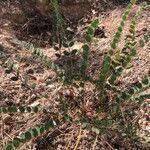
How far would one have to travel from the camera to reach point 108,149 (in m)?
2.00

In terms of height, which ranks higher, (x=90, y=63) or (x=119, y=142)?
(x=90, y=63)

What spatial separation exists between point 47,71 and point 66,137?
1.97ft

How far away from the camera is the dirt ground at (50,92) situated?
80.5 inches

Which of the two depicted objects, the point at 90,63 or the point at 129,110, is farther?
the point at 90,63

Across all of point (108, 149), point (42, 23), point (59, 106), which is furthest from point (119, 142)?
point (42, 23)

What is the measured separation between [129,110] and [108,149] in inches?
9.9

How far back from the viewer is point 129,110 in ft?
7.03

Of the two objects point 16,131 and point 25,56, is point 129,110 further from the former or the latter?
point 25,56

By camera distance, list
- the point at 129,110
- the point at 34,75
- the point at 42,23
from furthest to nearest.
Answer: the point at 42,23, the point at 34,75, the point at 129,110

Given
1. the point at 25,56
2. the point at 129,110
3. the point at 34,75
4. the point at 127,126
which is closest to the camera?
the point at 127,126


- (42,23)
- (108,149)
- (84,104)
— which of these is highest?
(42,23)

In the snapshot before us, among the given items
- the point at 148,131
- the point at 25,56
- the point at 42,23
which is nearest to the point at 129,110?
the point at 148,131

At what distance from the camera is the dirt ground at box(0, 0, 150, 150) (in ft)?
6.71

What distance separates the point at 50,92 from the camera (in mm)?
2369
